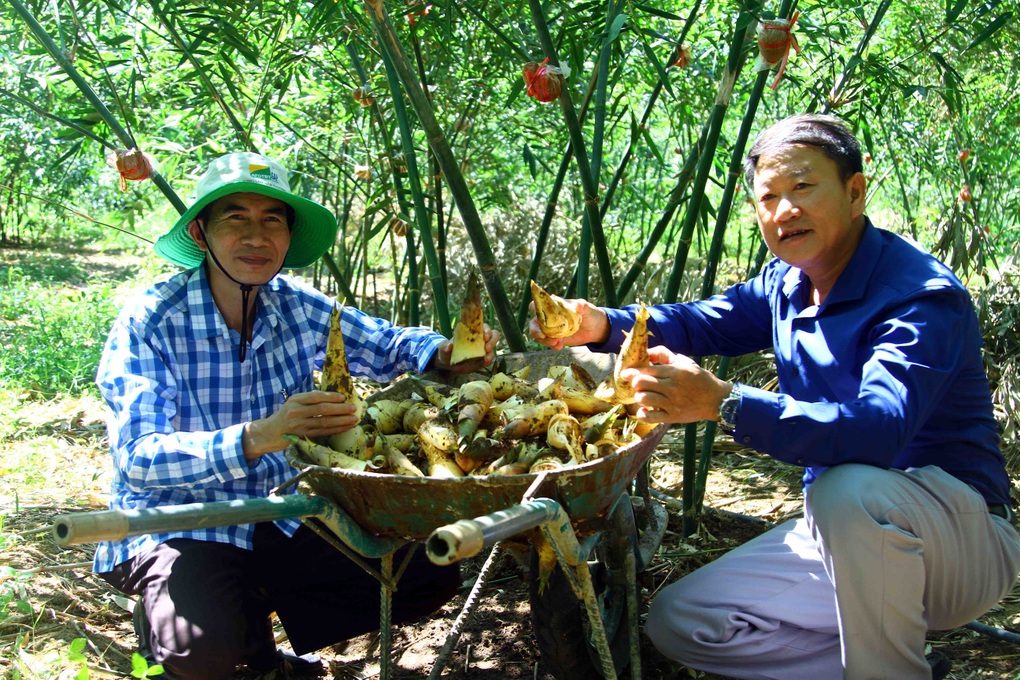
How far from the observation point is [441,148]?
Result: 99.5 inches

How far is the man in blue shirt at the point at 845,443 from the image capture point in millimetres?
1887

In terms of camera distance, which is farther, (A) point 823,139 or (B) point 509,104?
(B) point 509,104

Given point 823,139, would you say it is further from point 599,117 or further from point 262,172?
point 262,172

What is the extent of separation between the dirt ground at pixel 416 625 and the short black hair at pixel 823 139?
4.49 ft

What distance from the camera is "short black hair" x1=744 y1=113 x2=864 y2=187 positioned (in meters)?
2.21

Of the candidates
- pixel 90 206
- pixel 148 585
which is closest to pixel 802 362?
pixel 148 585

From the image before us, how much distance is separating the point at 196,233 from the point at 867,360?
1.87m

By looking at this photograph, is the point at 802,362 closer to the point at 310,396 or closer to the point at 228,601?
the point at 310,396

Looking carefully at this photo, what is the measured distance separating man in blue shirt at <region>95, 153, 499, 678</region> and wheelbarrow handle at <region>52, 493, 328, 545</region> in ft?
1.14

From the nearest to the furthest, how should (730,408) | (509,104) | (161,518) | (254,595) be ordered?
1. (161,518)
2. (730,408)
3. (254,595)
4. (509,104)

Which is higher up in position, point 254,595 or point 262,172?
point 262,172

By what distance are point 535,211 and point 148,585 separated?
4645 mm

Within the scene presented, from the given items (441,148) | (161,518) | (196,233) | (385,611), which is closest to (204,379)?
(196,233)

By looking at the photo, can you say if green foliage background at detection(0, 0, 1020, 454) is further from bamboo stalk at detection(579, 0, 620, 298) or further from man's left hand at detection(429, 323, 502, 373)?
man's left hand at detection(429, 323, 502, 373)
